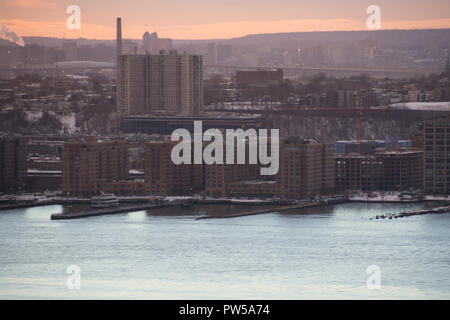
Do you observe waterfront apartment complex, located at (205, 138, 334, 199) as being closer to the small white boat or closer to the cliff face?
the small white boat

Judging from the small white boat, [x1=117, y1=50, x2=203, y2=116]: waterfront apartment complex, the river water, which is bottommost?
the river water

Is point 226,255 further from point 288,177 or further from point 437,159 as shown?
point 437,159

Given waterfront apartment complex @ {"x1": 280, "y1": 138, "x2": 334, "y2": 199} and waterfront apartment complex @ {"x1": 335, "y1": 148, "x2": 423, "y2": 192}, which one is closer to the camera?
waterfront apartment complex @ {"x1": 280, "y1": 138, "x2": 334, "y2": 199}

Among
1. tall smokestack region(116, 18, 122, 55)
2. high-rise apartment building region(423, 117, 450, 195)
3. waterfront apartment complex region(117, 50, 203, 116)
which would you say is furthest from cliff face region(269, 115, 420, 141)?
tall smokestack region(116, 18, 122, 55)

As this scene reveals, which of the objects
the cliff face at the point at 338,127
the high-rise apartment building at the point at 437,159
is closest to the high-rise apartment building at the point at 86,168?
the high-rise apartment building at the point at 437,159

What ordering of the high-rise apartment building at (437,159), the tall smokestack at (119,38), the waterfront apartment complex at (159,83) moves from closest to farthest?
Result: the high-rise apartment building at (437,159)
the waterfront apartment complex at (159,83)
the tall smokestack at (119,38)

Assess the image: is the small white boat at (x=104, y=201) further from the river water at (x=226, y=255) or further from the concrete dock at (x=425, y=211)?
the concrete dock at (x=425, y=211)

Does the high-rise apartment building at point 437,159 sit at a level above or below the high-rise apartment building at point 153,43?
below

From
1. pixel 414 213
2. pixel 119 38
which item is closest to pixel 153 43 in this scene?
pixel 119 38
